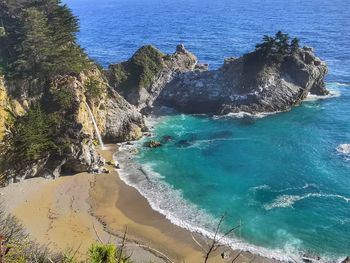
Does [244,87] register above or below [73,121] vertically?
below

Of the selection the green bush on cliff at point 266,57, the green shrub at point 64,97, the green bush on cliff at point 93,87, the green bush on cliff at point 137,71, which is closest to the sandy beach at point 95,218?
the green shrub at point 64,97

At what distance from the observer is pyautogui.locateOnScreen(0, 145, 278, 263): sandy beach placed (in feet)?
150

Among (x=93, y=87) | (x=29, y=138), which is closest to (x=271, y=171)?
(x=93, y=87)

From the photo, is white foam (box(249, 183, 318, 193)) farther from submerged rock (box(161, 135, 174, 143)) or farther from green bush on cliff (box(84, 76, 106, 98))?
green bush on cliff (box(84, 76, 106, 98))

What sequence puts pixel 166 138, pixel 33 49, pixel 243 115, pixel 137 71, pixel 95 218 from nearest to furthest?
pixel 95 218, pixel 33 49, pixel 166 138, pixel 243 115, pixel 137 71

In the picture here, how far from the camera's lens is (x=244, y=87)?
86.0m

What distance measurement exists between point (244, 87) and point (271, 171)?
90.7 ft

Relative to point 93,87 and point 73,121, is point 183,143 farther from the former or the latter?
point 73,121

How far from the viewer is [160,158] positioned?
68.1 metres

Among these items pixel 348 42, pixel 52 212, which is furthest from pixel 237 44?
pixel 52 212

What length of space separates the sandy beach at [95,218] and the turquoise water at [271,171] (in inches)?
175

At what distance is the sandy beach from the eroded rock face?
30909 mm

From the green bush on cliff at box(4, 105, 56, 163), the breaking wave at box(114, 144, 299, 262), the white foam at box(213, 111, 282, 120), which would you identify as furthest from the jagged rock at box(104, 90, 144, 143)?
the white foam at box(213, 111, 282, 120)

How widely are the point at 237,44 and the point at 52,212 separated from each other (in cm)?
8824
